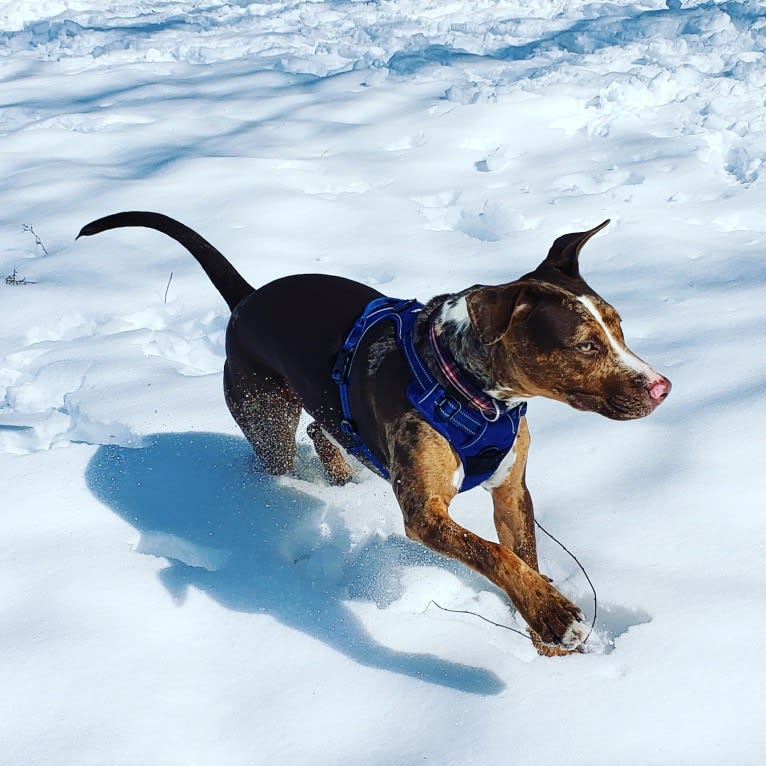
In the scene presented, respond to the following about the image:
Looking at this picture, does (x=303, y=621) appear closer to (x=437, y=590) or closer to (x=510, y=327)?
(x=437, y=590)

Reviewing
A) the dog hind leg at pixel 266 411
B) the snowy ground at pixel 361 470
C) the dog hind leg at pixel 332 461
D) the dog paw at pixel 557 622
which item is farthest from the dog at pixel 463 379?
the dog hind leg at pixel 332 461

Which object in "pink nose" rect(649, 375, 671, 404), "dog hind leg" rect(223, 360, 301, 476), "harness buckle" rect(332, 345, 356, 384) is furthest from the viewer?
"dog hind leg" rect(223, 360, 301, 476)

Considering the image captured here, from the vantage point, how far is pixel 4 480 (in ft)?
12.2

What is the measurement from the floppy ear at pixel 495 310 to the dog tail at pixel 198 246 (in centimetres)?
151

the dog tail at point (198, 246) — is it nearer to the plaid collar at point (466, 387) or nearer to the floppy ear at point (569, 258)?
the plaid collar at point (466, 387)

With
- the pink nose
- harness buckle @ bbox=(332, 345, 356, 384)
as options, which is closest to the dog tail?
harness buckle @ bbox=(332, 345, 356, 384)

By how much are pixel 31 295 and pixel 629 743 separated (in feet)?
13.9

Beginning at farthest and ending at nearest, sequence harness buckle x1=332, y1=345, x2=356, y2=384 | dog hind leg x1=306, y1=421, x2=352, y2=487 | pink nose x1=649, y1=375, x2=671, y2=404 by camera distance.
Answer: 1. dog hind leg x1=306, y1=421, x2=352, y2=487
2. harness buckle x1=332, y1=345, x2=356, y2=384
3. pink nose x1=649, y1=375, x2=671, y2=404

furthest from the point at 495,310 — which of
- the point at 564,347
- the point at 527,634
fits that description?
the point at 527,634

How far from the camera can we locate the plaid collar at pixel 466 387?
2918 millimetres

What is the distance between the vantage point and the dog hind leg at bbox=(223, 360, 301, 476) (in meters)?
3.75

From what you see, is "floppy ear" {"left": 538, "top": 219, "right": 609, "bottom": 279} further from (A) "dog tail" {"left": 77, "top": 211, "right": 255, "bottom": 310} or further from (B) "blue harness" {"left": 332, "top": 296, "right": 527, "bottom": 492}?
(A) "dog tail" {"left": 77, "top": 211, "right": 255, "bottom": 310}

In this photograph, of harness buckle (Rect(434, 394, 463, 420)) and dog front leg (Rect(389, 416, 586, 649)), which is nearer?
dog front leg (Rect(389, 416, 586, 649))

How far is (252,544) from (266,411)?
1.87ft
